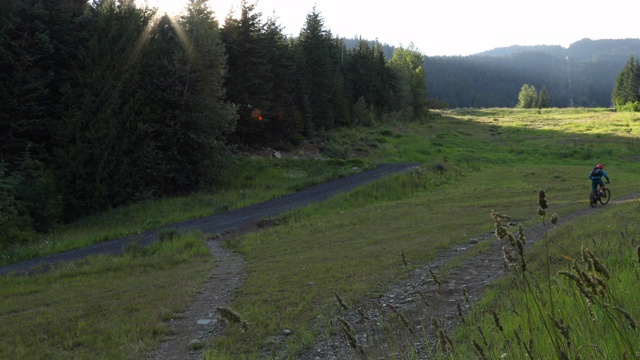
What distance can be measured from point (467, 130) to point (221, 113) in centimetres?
5630

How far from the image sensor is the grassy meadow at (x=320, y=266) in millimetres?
4969

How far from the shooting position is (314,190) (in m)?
31.9

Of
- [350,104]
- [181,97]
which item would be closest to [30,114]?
[181,97]

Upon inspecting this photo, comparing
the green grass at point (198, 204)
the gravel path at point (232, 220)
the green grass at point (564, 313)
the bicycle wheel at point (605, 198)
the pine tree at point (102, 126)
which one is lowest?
the bicycle wheel at point (605, 198)

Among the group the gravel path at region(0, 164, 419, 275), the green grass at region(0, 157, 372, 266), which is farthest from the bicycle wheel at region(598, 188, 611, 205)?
the green grass at region(0, 157, 372, 266)

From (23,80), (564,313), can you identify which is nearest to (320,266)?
(564,313)

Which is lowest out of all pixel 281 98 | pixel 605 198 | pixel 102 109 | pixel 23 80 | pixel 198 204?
pixel 605 198

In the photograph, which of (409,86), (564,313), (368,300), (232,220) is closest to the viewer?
(564,313)

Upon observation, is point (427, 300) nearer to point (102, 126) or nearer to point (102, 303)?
point (102, 303)

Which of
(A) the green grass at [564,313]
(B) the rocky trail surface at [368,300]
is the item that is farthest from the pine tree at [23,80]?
(A) the green grass at [564,313]

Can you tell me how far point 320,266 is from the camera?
12.9 metres

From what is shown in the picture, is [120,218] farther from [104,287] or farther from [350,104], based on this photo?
[350,104]

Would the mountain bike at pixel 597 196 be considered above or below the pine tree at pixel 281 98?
below

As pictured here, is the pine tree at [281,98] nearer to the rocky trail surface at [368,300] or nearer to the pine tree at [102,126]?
the pine tree at [102,126]
